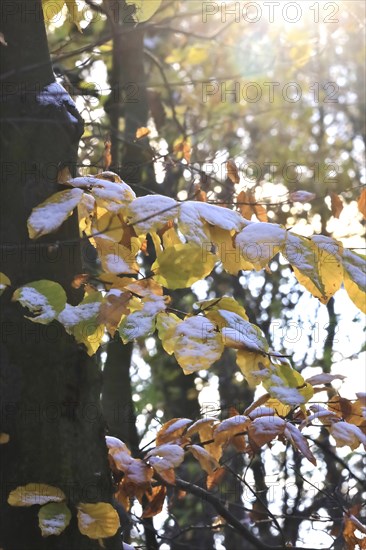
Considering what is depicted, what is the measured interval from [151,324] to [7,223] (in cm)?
46

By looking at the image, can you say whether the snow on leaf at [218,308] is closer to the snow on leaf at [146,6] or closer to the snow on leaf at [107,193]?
the snow on leaf at [107,193]

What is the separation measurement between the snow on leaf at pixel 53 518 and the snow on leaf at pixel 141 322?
39cm

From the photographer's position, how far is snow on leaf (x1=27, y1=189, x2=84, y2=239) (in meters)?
1.52

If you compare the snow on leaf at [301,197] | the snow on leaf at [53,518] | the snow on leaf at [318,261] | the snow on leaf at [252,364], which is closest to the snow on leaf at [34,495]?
the snow on leaf at [53,518]

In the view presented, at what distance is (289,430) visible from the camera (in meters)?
1.84

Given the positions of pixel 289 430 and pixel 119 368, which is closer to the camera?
pixel 289 430

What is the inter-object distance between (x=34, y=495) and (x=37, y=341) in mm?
339

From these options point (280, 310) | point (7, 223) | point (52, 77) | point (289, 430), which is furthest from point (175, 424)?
point (280, 310)

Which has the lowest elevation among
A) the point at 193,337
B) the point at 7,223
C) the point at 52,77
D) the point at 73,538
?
the point at 73,538

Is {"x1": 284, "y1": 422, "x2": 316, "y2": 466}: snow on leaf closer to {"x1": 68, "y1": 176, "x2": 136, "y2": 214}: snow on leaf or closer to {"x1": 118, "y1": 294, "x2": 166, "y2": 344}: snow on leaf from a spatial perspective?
{"x1": 118, "y1": 294, "x2": 166, "y2": 344}: snow on leaf

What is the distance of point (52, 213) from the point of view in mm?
1557

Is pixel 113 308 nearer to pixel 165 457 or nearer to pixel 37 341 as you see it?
pixel 37 341

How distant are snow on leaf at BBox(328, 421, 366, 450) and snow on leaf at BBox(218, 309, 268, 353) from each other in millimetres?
461

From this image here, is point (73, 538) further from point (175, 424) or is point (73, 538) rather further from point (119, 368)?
point (119, 368)
